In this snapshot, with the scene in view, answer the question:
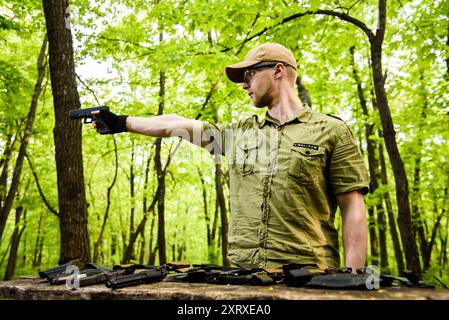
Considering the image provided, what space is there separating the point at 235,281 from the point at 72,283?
2.90ft

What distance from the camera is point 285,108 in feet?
9.79

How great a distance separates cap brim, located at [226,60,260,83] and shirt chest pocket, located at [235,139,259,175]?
576mm

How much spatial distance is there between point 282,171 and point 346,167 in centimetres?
48

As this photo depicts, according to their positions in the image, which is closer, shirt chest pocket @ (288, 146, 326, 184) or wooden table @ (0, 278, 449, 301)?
wooden table @ (0, 278, 449, 301)

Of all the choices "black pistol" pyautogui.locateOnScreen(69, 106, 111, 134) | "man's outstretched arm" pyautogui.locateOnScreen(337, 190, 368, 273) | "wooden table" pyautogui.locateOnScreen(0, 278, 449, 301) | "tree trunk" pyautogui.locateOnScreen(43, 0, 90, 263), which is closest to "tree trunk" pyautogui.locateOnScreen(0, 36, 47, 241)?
"tree trunk" pyautogui.locateOnScreen(43, 0, 90, 263)

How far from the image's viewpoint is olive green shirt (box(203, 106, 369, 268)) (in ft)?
8.52

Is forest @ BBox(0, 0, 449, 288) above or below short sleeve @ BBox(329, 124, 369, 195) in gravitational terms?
above

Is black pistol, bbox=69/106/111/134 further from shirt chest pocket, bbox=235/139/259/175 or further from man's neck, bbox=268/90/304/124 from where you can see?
man's neck, bbox=268/90/304/124

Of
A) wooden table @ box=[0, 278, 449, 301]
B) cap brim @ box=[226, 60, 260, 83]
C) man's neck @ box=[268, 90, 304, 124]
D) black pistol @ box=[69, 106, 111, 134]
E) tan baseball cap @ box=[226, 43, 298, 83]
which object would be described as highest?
tan baseball cap @ box=[226, 43, 298, 83]

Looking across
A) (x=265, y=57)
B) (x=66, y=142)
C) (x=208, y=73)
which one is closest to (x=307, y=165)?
(x=265, y=57)

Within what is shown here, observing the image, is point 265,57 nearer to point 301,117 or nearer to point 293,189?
point 301,117

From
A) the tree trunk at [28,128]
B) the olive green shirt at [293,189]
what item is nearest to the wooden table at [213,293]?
the olive green shirt at [293,189]

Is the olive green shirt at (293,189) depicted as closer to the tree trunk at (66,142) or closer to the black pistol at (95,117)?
the black pistol at (95,117)
